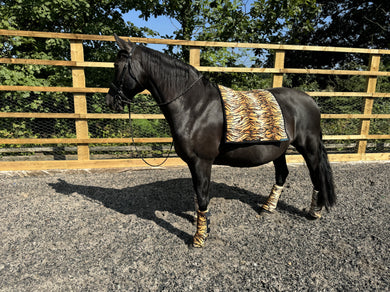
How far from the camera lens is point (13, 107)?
16.0 feet

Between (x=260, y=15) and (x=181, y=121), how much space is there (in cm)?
484

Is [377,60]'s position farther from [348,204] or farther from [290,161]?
[348,204]

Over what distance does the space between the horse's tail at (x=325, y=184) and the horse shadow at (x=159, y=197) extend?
1.23 ft

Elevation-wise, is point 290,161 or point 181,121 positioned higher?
point 181,121

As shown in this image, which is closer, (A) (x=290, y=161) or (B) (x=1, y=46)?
(B) (x=1, y=46)

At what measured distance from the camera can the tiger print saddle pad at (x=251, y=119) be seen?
2512 millimetres

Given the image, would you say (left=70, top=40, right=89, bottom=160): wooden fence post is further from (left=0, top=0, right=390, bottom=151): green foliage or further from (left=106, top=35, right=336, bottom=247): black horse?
(left=106, top=35, right=336, bottom=247): black horse

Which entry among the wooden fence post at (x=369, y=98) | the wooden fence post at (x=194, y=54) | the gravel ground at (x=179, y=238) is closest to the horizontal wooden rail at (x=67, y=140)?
the gravel ground at (x=179, y=238)

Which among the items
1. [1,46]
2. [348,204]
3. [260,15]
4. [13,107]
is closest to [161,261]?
[348,204]

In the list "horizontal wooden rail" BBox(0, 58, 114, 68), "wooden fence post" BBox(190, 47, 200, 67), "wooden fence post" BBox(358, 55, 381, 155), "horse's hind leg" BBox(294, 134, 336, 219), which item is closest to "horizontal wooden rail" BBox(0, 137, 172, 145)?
"horizontal wooden rail" BBox(0, 58, 114, 68)

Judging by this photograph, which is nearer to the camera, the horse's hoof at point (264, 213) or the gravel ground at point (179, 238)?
the gravel ground at point (179, 238)

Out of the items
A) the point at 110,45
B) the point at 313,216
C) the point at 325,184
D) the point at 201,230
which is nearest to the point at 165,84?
the point at 201,230

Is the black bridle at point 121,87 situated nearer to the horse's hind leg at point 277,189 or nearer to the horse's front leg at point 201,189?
the horse's front leg at point 201,189

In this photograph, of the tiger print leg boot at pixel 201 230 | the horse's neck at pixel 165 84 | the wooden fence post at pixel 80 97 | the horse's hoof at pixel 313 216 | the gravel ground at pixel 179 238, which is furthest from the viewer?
the wooden fence post at pixel 80 97
